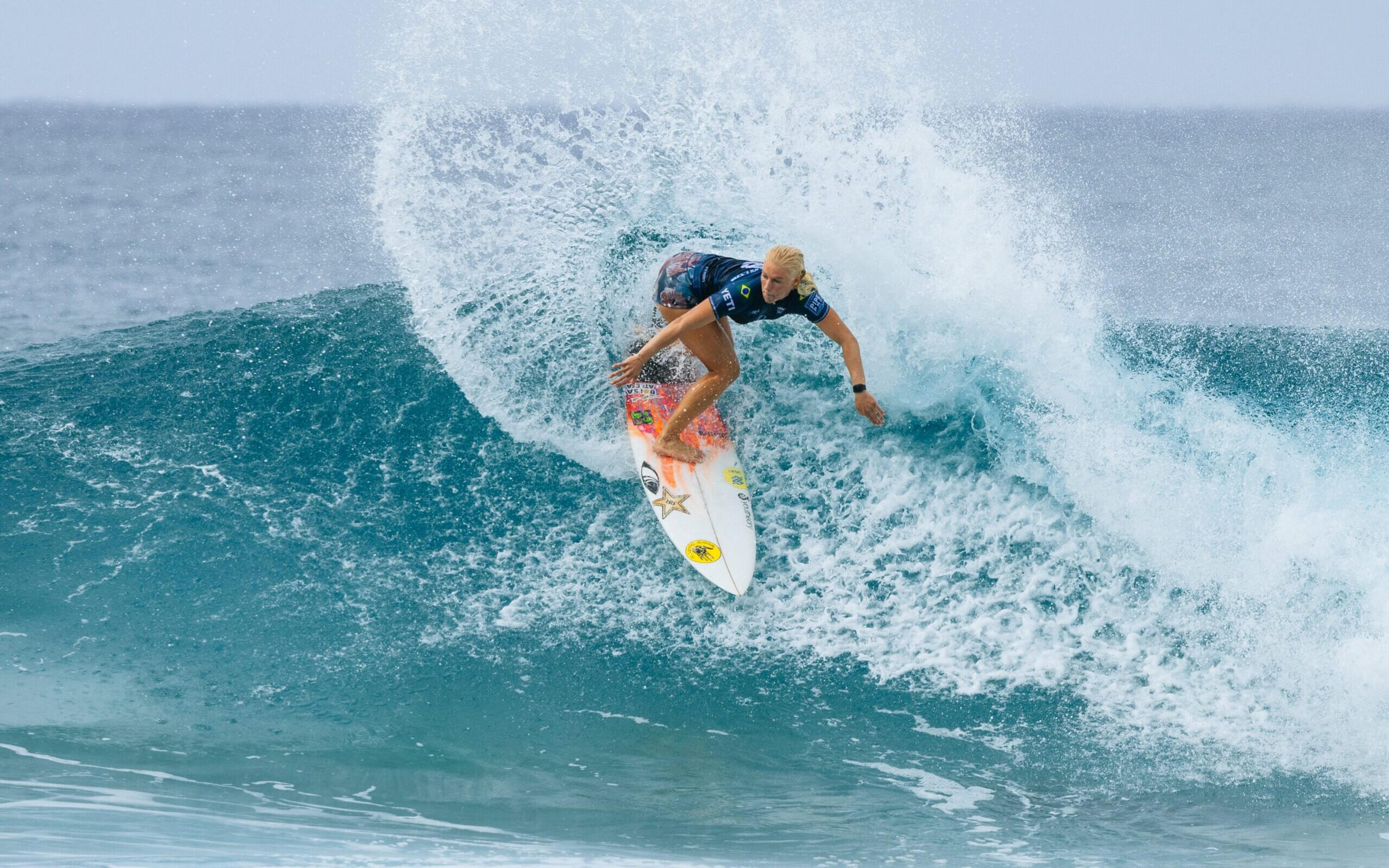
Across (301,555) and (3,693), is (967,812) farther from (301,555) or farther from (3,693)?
(3,693)

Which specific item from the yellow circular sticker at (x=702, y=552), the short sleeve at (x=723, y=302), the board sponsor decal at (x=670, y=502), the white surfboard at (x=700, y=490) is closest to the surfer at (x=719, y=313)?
the short sleeve at (x=723, y=302)

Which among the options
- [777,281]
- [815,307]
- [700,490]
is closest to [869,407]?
[815,307]

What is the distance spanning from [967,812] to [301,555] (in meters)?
3.85

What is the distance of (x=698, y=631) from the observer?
575 centimetres

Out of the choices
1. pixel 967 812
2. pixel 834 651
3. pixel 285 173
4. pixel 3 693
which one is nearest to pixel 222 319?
pixel 3 693

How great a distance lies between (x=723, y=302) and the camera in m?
5.66

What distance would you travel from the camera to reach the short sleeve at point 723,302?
18.6 feet

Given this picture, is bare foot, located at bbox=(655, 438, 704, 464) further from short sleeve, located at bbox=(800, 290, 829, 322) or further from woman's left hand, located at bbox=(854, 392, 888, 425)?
short sleeve, located at bbox=(800, 290, 829, 322)

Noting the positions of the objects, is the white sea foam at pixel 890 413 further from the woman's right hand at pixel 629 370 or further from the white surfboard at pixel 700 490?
the woman's right hand at pixel 629 370

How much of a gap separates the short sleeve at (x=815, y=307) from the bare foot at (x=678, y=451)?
1.19 metres

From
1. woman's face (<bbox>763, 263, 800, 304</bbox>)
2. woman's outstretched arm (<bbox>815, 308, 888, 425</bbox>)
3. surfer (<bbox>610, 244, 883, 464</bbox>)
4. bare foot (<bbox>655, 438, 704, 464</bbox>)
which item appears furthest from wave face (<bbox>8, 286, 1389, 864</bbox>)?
woman's face (<bbox>763, 263, 800, 304</bbox>)

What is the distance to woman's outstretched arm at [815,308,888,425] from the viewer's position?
579cm

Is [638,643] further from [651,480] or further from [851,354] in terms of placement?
[851,354]

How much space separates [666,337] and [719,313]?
1.01 ft
